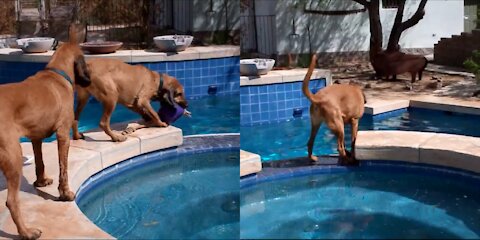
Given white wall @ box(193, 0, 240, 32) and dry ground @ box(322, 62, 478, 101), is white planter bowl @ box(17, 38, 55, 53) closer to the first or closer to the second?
white wall @ box(193, 0, 240, 32)

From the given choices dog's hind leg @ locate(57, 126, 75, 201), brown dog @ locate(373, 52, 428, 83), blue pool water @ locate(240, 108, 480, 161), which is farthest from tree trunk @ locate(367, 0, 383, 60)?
dog's hind leg @ locate(57, 126, 75, 201)

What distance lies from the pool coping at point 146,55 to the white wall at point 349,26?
1.05 meters

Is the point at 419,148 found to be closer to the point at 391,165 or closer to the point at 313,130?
the point at 391,165

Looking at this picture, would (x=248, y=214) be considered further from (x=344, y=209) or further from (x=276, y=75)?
(x=276, y=75)

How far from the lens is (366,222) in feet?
6.04

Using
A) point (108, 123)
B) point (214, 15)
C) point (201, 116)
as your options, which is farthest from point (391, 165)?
point (214, 15)

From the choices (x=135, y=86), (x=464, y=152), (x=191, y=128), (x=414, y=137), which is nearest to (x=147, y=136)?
(x=135, y=86)

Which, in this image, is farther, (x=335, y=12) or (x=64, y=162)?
(x=335, y=12)

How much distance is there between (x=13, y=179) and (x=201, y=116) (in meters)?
5.06

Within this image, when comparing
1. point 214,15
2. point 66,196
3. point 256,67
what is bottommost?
point 66,196

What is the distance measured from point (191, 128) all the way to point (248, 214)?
5.80m

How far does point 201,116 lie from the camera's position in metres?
8.27

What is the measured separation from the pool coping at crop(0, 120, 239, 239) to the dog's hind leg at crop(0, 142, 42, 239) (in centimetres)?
13

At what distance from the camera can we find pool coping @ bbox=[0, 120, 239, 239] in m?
3.48
